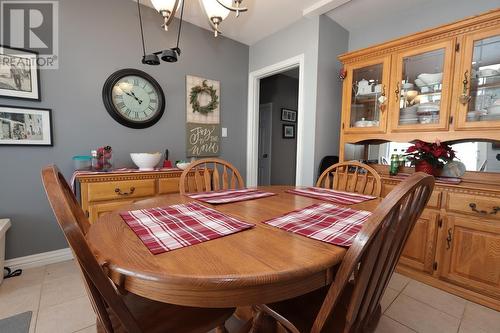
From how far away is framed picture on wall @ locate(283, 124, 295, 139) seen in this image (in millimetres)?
4523

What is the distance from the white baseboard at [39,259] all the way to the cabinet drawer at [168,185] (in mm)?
1022

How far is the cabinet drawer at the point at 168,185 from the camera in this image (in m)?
2.19

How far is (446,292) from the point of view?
1716 mm

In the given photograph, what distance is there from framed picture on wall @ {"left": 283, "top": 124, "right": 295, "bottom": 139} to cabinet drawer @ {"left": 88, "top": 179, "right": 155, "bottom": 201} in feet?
9.69

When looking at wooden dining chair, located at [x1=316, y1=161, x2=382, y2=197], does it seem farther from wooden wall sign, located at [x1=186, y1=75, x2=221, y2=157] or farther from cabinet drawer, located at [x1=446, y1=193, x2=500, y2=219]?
wooden wall sign, located at [x1=186, y1=75, x2=221, y2=157]

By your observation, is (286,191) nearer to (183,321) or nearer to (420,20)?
(183,321)

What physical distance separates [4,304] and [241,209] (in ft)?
5.69

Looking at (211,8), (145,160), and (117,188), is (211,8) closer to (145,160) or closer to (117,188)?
(145,160)

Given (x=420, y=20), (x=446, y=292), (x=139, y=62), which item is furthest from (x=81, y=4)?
(x=446, y=292)

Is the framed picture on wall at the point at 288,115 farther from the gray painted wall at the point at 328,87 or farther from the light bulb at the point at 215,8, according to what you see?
the light bulb at the point at 215,8

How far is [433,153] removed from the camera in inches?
74.5

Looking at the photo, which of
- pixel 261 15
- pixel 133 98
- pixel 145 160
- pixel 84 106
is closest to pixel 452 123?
pixel 261 15

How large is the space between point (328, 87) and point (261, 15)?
1.07m

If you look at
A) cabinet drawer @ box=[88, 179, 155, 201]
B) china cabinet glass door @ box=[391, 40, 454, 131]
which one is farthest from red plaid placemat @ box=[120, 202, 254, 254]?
china cabinet glass door @ box=[391, 40, 454, 131]
